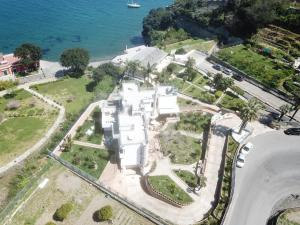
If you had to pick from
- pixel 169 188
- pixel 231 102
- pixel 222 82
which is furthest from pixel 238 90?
pixel 169 188

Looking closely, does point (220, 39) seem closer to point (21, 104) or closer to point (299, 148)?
point (299, 148)

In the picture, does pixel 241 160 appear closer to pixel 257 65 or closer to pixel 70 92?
pixel 257 65

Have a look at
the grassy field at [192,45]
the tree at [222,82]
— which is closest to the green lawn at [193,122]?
the tree at [222,82]

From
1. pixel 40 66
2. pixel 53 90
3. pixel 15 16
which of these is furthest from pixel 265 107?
pixel 15 16

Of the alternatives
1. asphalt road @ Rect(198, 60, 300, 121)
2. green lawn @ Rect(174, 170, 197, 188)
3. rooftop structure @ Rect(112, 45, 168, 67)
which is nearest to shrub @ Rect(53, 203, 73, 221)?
green lawn @ Rect(174, 170, 197, 188)

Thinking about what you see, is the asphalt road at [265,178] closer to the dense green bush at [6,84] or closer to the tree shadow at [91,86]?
the tree shadow at [91,86]
